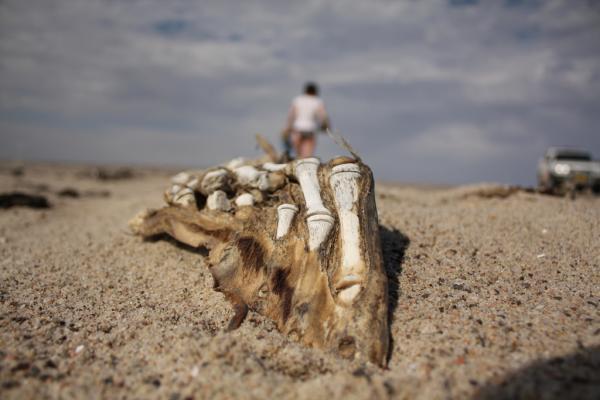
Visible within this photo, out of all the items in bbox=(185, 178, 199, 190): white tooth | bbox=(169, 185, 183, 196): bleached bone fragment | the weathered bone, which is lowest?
bbox=(169, 185, 183, 196): bleached bone fragment

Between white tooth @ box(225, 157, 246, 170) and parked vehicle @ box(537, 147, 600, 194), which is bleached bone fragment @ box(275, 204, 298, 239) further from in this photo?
parked vehicle @ box(537, 147, 600, 194)

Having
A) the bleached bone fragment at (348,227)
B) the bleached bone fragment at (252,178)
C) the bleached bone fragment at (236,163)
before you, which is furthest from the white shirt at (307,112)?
the bleached bone fragment at (348,227)

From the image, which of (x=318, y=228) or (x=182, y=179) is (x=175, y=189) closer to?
(x=182, y=179)

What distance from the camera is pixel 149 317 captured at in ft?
9.06

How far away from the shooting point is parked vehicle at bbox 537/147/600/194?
33.9 ft

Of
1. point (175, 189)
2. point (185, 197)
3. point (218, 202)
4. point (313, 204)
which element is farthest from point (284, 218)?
point (175, 189)

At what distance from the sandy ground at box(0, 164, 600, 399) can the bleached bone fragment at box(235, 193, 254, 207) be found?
714mm

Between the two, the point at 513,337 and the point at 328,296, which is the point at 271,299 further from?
the point at 513,337

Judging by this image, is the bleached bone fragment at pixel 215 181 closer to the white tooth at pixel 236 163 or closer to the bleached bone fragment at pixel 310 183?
the white tooth at pixel 236 163

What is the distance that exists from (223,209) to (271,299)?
4.35 ft

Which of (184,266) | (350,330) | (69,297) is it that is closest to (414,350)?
(350,330)

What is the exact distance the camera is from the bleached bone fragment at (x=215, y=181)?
3873mm

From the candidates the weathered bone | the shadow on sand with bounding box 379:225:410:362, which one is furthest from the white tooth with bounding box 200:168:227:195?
the shadow on sand with bounding box 379:225:410:362

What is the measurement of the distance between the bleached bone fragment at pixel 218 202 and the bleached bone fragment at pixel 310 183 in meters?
0.84
